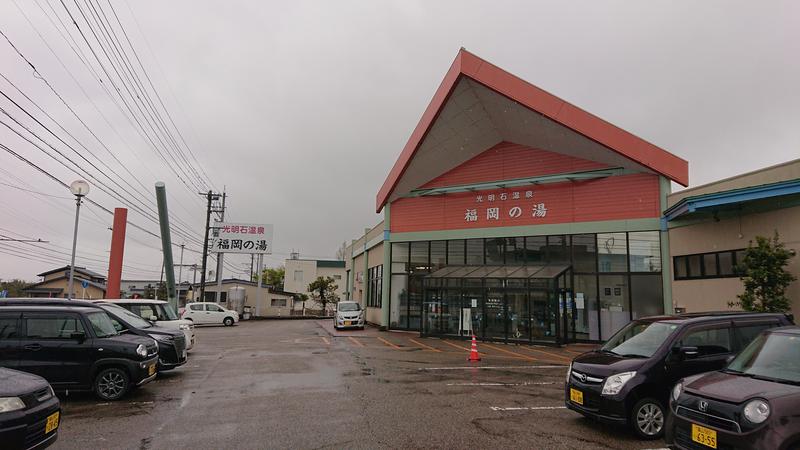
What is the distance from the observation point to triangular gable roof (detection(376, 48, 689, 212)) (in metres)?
17.5

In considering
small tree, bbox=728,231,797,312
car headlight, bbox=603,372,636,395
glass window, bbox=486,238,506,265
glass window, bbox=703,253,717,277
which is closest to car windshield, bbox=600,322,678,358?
car headlight, bbox=603,372,636,395

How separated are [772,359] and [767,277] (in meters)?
8.51

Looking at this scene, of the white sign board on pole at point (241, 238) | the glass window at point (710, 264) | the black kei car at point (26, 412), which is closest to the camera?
the black kei car at point (26, 412)

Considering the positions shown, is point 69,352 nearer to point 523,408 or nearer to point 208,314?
point 523,408

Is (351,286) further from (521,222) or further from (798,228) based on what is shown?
(798,228)

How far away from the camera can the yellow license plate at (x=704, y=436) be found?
15.1ft

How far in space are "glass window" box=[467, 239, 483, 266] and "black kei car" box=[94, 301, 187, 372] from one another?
13772mm

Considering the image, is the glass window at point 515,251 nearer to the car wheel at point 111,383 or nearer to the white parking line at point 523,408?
the white parking line at point 523,408

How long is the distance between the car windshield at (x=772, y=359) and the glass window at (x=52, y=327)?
408 inches

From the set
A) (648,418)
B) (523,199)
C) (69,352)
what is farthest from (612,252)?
(69,352)

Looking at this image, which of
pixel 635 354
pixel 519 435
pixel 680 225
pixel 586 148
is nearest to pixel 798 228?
pixel 680 225

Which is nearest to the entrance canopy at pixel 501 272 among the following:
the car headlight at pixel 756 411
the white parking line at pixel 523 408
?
the white parking line at pixel 523 408

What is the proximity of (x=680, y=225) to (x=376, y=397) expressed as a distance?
1345 centimetres

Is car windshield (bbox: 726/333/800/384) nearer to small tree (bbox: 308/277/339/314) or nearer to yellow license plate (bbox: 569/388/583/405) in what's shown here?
yellow license plate (bbox: 569/388/583/405)
